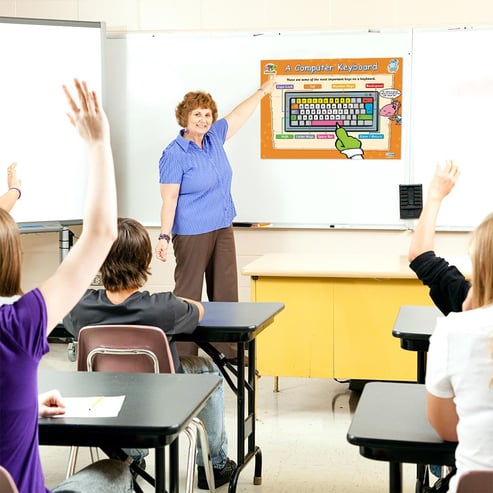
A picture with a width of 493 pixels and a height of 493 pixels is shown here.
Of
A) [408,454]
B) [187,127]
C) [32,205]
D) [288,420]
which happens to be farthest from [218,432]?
[32,205]

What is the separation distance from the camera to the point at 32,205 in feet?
18.0

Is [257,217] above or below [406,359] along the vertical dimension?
above

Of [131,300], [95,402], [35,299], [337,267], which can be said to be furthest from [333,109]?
[35,299]

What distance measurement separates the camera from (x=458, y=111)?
213 inches

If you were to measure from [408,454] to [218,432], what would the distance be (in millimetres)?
1533

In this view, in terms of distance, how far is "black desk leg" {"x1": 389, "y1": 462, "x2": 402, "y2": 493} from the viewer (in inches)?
73.2

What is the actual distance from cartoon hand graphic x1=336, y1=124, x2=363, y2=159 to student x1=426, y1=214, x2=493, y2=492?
152 inches

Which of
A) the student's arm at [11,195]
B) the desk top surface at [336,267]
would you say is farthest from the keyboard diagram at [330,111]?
the student's arm at [11,195]

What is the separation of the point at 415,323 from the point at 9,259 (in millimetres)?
1783

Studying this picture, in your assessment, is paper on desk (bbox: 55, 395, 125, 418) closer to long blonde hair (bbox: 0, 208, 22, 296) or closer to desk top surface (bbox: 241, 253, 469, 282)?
long blonde hair (bbox: 0, 208, 22, 296)

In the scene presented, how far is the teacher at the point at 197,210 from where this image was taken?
4.98 meters

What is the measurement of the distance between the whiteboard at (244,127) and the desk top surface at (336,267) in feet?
3.16

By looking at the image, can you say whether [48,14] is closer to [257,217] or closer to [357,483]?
[257,217]

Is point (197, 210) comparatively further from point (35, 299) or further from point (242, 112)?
point (35, 299)
